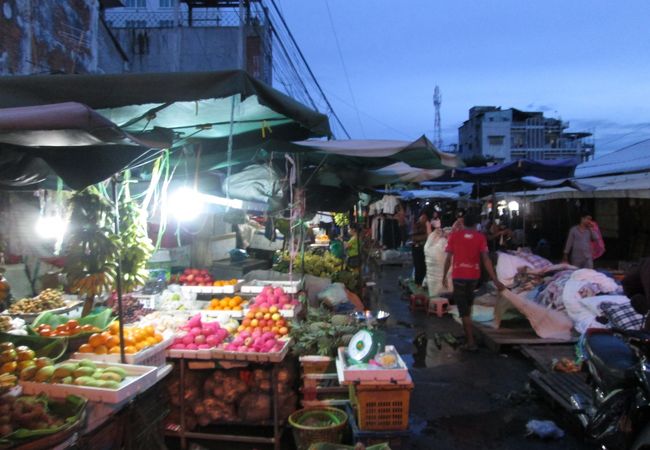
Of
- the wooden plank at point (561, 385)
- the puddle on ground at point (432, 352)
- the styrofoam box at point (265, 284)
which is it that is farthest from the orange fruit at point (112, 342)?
the puddle on ground at point (432, 352)

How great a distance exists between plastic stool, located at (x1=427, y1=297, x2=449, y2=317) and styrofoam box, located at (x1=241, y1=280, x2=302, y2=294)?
439cm

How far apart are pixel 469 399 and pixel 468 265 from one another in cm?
250

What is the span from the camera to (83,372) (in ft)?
12.1

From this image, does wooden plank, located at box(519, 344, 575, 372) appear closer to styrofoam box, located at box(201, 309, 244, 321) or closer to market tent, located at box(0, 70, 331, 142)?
styrofoam box, located at box(201, 309, 244, 321)

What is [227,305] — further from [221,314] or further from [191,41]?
[191,41]

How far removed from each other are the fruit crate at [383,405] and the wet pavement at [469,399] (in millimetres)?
721

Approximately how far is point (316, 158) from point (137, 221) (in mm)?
3289

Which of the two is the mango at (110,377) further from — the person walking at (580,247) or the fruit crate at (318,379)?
the person walking at (580,247)

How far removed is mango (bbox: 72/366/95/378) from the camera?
12.0 ft

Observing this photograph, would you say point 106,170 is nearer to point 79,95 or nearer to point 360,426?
point 79,95

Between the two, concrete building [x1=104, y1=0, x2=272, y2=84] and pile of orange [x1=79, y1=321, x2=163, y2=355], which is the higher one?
concrete building [x1=104, y1=0, x2=272, y2=84]

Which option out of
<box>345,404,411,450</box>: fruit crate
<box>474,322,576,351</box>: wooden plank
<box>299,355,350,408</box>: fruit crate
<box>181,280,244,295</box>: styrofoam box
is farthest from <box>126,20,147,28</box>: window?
<box>345,404,411,450</box>: fruit crate

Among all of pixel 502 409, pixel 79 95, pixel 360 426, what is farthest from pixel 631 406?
pixel 79 95

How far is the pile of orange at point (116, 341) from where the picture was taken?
14.2 ft
